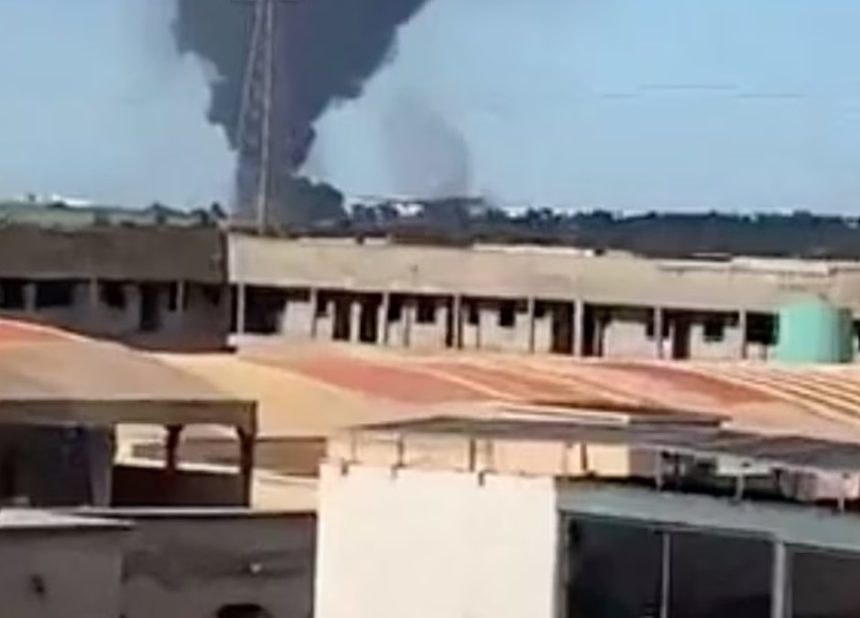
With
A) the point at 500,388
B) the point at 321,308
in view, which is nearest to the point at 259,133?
the point at 321,308

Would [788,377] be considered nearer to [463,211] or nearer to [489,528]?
[489,528]

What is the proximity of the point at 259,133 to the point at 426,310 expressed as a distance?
30.6m

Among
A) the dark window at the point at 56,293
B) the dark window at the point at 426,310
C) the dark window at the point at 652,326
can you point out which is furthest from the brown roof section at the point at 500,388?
the dark window at the point at 426,310

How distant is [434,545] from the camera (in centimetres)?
1725

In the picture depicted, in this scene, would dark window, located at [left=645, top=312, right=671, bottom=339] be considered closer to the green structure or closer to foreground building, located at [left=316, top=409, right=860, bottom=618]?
the green structure

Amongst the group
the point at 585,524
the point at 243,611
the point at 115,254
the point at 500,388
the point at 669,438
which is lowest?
the point at 243,611

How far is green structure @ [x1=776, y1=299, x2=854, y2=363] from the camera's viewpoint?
43062 mm

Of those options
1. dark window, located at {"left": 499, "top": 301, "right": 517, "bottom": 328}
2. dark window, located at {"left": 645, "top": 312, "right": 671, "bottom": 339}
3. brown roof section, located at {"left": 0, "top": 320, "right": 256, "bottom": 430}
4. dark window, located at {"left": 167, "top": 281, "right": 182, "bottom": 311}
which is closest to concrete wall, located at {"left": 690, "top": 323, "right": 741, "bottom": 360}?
dark window, located at {"left": 645, "top": 312, "right": 671, "bottom": 339}

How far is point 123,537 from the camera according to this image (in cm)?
2127

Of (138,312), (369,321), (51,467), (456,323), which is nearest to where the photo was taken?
(51,467)

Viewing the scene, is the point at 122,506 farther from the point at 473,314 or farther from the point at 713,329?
the point at 473,314

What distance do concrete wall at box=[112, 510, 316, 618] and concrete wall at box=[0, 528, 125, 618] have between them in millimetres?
1379

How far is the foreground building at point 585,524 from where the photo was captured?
1488 cm

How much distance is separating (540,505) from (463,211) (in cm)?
11074
